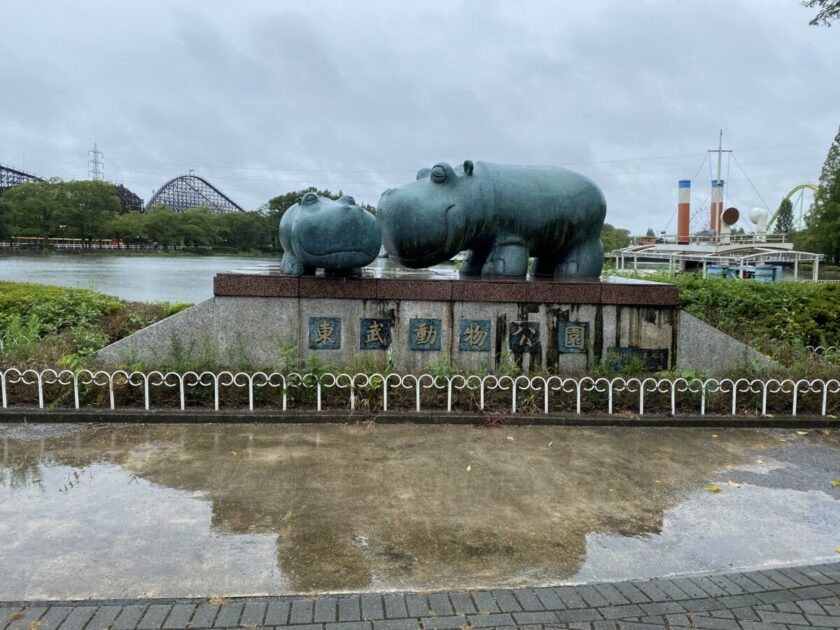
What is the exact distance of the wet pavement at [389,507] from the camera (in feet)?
10.4

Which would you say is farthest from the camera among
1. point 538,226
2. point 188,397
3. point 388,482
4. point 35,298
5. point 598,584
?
point 35,298

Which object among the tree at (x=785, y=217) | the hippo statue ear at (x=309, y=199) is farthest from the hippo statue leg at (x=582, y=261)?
the tree at (x=785, y=217)

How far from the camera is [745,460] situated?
16.6ft

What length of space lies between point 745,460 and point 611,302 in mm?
2527

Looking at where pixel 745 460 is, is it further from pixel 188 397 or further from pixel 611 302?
pixel 188 397

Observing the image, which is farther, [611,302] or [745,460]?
[611,302]

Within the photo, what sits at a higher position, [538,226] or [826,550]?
[538,226]

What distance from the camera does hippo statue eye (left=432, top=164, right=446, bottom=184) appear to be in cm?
700

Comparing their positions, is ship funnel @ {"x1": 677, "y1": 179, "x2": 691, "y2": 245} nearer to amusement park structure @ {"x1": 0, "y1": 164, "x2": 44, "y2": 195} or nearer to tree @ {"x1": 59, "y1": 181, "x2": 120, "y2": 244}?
tree @ {"x1": 59, "y1": 181, "x2": 120, "y2": 244}

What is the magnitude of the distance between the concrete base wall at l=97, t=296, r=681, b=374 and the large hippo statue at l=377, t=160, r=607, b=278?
682 mm

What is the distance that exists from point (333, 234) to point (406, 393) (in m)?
1.87

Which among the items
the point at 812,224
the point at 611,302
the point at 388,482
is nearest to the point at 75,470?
the point at 388,482

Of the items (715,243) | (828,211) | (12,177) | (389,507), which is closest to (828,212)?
(828,211)

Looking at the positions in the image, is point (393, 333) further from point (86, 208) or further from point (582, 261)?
point (86, 208)
